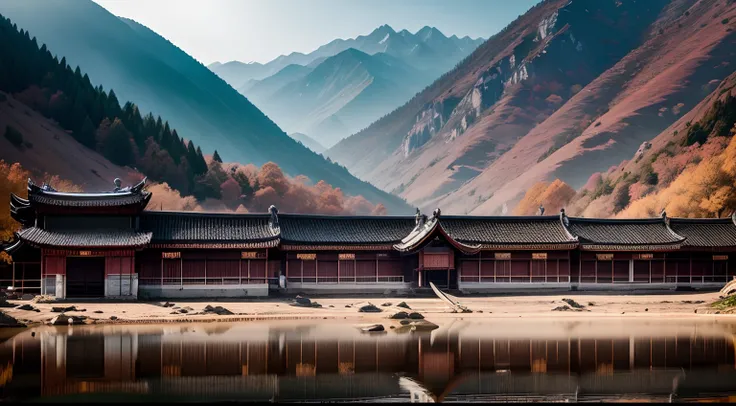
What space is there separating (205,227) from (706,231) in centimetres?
3958

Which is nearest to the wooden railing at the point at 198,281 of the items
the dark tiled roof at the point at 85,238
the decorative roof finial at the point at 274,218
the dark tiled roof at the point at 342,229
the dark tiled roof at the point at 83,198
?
the dark tiled roof at the point at 85,238

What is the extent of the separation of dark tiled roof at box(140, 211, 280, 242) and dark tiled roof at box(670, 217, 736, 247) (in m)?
32.4

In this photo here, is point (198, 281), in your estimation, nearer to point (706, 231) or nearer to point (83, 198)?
point (83, 198)

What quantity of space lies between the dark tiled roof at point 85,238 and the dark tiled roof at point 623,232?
108 feet

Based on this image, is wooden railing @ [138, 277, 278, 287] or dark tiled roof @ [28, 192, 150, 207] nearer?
dark tiled roof @ [28, 192, 150, 207]

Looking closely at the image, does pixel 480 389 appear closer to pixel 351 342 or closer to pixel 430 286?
pixel 351 342

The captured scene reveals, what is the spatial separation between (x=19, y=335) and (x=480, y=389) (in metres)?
23.6

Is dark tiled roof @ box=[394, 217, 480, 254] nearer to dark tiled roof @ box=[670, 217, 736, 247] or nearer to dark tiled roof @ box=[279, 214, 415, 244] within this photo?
dark tiled roof @ box=[279, 214, 415, 244]

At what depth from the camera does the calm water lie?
29000mm

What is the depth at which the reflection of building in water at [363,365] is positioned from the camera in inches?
1163

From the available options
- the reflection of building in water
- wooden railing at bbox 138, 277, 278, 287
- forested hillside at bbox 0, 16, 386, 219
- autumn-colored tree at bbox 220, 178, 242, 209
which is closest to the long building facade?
wooden railing at bbox 138, 277, 278, 287

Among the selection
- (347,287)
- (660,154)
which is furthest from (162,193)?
(660,154)

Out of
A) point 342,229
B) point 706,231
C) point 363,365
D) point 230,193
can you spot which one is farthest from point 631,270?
point 230,193

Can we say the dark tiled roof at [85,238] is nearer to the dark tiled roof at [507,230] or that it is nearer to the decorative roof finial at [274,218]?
the decorative roof finial at [274,218]
